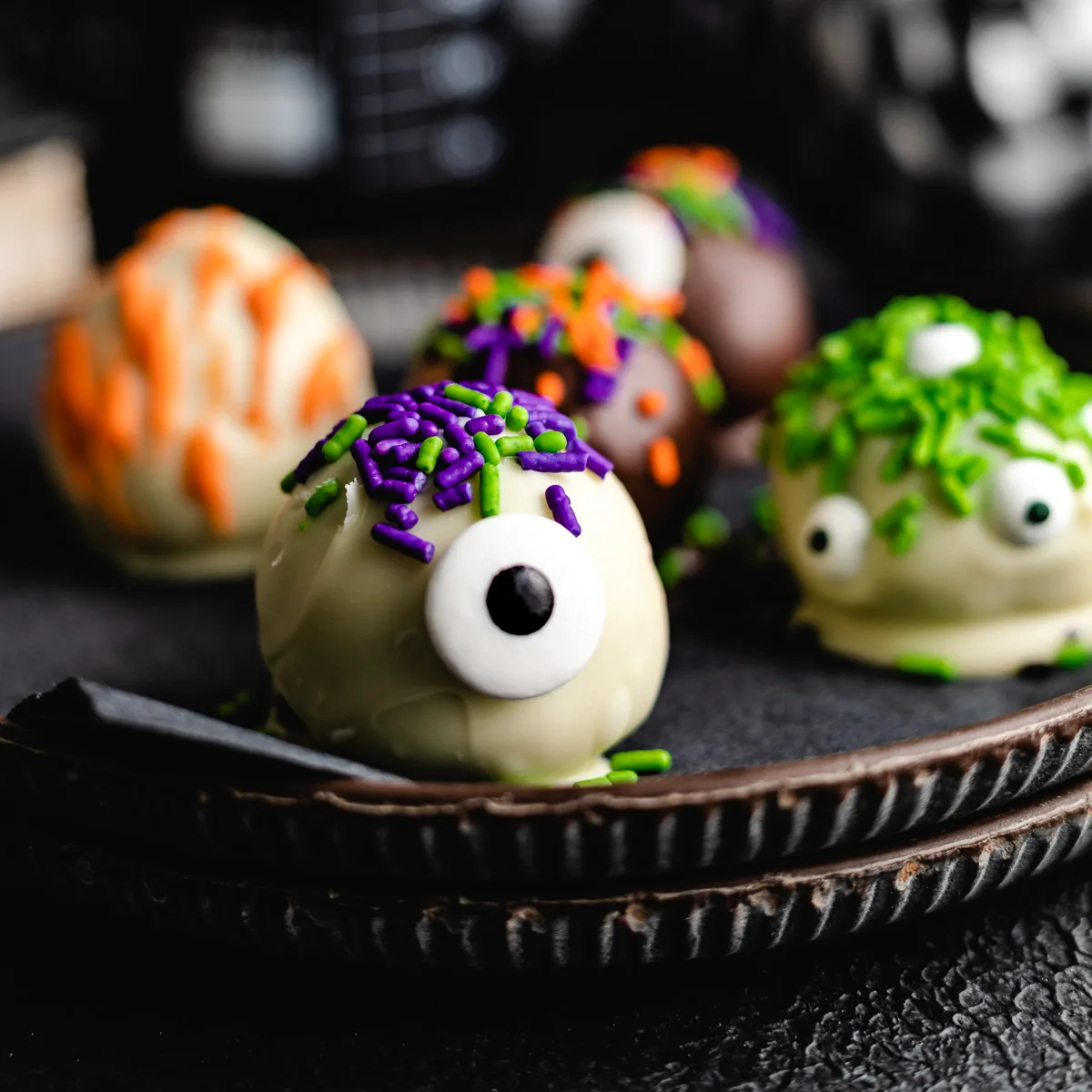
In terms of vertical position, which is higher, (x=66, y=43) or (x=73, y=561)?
(x=66, y=43)

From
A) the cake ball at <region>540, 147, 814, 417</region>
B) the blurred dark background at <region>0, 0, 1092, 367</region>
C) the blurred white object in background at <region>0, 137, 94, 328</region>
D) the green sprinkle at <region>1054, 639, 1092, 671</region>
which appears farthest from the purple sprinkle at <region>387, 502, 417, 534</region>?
the blurred white object in background at <region>0, 137, 94, 328</region>

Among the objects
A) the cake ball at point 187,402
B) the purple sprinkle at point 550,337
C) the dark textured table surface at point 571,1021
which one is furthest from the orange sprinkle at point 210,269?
the dark textured table surface at point 571,1021

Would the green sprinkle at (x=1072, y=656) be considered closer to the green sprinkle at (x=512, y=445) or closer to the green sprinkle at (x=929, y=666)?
the green sprinkle at (x=929, y=666)

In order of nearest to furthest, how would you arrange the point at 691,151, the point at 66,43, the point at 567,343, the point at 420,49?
the point at 567,343 < the point at 691,151 < the point at 420,49 < the point at 66,43

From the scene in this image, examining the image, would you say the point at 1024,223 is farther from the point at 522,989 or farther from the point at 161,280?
the point at 522,989

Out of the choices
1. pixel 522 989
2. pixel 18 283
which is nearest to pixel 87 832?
pixel 522 989

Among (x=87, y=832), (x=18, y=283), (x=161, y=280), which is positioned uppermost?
(x=161, y=280)

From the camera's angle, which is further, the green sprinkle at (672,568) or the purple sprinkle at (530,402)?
the green sprinkle at (672,568)
